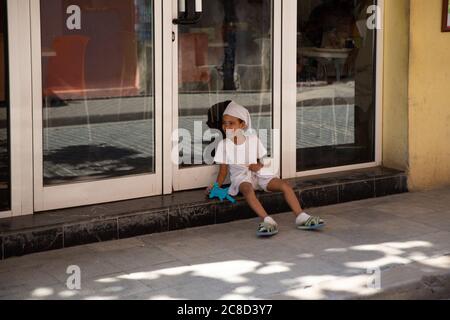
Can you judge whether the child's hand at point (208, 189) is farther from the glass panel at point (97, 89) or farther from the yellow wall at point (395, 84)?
the yellow wall at point (395, 84)

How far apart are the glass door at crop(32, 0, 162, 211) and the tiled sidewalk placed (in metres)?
0.64

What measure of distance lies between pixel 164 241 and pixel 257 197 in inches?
43.8

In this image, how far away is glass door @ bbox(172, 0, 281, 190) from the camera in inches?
304

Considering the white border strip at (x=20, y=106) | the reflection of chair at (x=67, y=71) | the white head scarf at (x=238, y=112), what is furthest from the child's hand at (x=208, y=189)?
the white border strip at (x=20, y=106)

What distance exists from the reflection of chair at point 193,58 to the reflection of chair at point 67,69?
926 mm

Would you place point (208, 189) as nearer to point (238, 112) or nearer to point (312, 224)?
point (238, 112)

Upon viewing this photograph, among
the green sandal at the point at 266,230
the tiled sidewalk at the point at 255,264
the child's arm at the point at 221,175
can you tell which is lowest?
the tiled sidewalk at the point at 255,264

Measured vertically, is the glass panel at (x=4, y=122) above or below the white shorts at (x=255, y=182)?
above

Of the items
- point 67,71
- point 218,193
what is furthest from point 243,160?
point 67,71

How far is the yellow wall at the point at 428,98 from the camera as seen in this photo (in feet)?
28.5

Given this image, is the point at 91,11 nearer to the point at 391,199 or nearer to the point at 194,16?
the point at 194,16

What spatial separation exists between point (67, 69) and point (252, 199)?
73.9 inches

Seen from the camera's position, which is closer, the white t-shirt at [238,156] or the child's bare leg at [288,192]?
the child's bare leg at [288,192]

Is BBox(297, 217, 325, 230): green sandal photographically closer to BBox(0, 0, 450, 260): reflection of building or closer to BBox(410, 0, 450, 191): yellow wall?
BBox(0, 0, 450, 260): reflection of building
